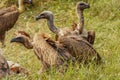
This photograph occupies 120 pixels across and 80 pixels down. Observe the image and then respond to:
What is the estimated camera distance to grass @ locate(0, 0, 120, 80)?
5.75 meters

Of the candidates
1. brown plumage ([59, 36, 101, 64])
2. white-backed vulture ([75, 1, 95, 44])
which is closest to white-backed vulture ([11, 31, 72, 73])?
brown plumage ([59, 36, 101, 64])

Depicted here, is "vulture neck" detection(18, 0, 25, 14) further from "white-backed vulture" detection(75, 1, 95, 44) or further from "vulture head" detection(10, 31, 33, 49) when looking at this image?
"vulture head" detection(10, 31, 33, 49)

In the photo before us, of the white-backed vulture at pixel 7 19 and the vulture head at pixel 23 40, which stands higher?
the vulture head at pixel 23 40

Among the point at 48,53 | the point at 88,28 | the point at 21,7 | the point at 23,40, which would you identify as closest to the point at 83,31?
the point at 88,28

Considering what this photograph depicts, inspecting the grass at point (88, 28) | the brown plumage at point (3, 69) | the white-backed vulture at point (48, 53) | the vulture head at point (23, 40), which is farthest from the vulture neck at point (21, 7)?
the brown plumage at point (3, 69)

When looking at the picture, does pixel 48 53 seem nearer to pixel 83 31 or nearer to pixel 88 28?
pixel 83 31

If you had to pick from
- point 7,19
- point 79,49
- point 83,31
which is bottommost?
point 7,19

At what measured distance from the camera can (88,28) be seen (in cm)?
923

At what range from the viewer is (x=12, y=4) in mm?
11297

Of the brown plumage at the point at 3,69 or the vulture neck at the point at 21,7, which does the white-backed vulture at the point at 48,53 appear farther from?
the vulture neck at the point at 21,7

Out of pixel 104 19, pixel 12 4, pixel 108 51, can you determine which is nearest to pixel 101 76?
pixel 108 51

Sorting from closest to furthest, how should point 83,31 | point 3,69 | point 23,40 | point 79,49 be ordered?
1. point 3,69
2. point 79,49
3. point 23,40
4. point 83,31

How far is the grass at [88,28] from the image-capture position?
5751 millimetres

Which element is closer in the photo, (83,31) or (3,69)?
(3,69)
